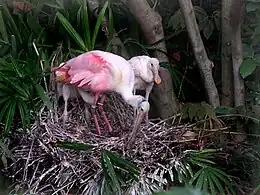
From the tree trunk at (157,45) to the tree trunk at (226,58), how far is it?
10 cm

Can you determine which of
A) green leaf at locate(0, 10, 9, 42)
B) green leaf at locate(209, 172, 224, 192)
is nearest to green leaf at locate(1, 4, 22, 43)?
green leaf at locate(0, 10, 9, 42)

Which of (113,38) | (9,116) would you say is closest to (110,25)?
(113,38)

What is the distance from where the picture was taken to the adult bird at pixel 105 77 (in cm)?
84

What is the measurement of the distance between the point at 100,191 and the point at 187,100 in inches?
12.2

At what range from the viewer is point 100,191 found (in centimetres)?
79

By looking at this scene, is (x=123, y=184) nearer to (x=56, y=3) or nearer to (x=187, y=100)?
(x=187, y=100)

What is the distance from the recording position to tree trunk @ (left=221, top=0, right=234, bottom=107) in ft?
3.07

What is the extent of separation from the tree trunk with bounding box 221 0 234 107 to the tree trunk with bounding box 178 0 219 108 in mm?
20

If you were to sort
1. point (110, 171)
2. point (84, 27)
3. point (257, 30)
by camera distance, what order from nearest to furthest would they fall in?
point (110, 171), point (257, 30), point (84, 27)

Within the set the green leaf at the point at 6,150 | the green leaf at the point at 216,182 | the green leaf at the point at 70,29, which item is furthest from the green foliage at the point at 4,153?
the green leaf at the point at 216,182

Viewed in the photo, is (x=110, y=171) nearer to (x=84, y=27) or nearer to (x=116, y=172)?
(x=116, y=172)

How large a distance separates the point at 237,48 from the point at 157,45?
0.16 metres

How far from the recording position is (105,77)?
2.76 ft

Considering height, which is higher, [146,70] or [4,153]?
[146,70]
